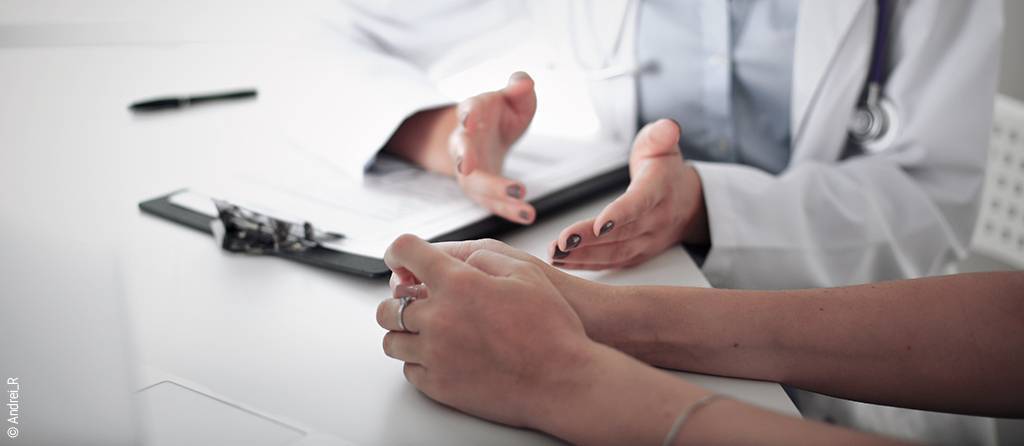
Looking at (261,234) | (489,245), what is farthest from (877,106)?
(261,234)

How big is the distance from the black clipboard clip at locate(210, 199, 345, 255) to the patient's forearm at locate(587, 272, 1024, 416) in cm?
25

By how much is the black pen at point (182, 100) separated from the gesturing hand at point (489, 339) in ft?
2.04

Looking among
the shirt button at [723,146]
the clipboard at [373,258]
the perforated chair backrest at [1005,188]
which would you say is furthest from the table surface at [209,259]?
the perforated chair backrest at [1005,188]

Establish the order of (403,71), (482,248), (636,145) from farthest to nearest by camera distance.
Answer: (403,71), (636,145), (482,248)

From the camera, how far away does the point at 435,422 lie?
1.45 ft

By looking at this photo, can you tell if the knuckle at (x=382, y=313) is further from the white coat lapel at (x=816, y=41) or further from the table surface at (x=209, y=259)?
the white coat lapel at (x=816, y=41)

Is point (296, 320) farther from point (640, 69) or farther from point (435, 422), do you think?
point (640, 69)

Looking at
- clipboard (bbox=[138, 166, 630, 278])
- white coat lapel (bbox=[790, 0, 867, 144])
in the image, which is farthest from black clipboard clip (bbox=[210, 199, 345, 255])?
white coat lapel (bbox=[790, 0, 867, 144])

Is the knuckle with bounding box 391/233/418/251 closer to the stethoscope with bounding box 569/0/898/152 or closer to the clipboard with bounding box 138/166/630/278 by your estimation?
the clipboard with bounding box 138/166/630/278

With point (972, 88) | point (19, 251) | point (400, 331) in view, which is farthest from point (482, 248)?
point (972, 88)

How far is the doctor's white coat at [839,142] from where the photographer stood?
2.41 ft

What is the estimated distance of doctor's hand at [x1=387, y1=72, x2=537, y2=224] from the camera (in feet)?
2.24

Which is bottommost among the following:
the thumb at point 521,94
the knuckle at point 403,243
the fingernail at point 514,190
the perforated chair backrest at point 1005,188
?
the perforated chair backrest at point 1005,188

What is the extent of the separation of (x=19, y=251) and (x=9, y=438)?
0.25m
